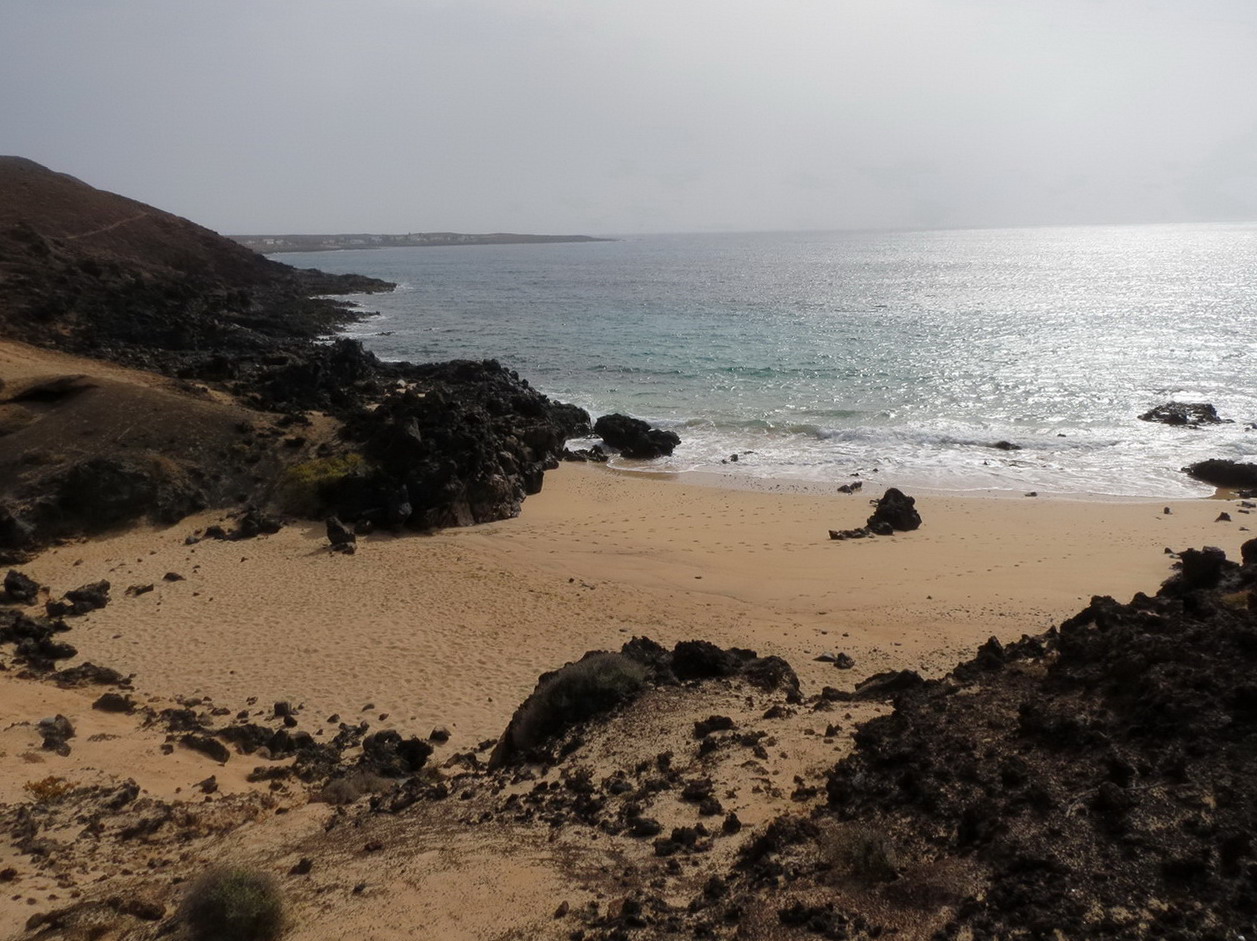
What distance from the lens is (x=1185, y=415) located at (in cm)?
3178

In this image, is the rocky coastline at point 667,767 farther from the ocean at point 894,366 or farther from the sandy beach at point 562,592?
the ocean at point 894,366

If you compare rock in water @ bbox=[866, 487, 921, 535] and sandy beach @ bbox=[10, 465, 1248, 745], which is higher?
rock in water @ bbox=[866, 487, 921, 535]

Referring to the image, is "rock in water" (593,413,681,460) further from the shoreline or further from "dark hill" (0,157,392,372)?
"dark hill" (0,157,392,372)

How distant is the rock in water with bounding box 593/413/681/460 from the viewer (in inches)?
1131

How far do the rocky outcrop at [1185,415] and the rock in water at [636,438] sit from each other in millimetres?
17490

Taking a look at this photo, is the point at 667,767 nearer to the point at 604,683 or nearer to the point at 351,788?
the point at 604,683

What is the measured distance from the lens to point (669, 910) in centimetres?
628

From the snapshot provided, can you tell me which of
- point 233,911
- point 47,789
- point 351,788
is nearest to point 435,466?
point 351,788

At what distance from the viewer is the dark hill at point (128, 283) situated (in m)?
35.5

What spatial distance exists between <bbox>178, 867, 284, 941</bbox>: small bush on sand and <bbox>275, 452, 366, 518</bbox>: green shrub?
14.4 m

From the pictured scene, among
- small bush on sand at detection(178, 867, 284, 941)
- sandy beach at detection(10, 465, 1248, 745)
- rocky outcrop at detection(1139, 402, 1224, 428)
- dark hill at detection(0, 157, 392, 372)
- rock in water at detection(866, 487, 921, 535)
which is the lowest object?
sandy beach at detection(10, 465, 1248, 745)

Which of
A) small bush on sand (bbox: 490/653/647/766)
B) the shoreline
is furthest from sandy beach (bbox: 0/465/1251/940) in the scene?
the shoreline

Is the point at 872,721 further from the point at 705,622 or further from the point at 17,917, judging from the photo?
the point at 17,917

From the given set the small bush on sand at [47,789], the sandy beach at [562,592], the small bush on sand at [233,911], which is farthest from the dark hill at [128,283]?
the small bush on sand at [233,911]
